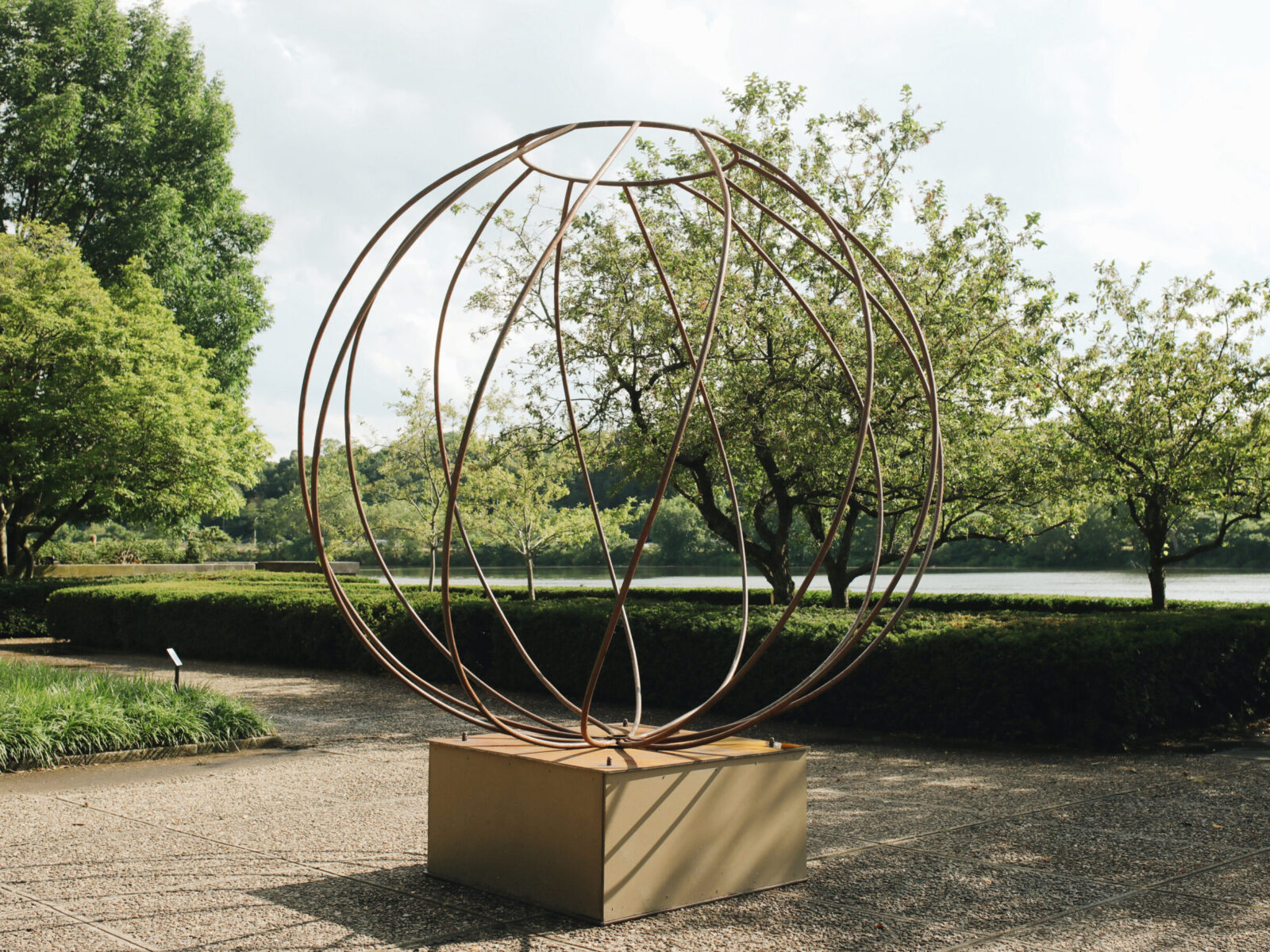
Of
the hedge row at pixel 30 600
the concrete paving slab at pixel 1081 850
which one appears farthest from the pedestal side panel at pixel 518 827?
the hedge row at pixel 30 600

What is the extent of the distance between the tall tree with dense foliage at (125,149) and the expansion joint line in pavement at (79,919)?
70.7 ft

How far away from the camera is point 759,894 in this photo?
4742 mm

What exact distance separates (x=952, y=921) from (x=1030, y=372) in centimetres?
1031

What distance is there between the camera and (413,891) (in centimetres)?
474

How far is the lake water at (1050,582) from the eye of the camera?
25719 millimetres

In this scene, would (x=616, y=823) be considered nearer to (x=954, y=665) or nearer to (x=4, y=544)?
(x=954, y=665)

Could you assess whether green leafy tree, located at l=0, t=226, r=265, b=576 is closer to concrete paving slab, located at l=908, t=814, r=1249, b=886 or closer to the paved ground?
the paved ground

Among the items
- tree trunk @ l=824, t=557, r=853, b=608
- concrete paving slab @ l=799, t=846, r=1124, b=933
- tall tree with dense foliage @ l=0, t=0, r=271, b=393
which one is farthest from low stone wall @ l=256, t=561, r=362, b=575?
concrete paving slab @ l=799, t=846, r=1124, b=933

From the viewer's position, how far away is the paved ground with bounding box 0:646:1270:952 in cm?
416

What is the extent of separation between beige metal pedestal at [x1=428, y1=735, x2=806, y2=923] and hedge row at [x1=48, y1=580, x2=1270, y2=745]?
447 cm

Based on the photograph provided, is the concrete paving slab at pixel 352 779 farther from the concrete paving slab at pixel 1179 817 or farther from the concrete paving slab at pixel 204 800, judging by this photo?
the concrete paving slab at pixel 1179 817

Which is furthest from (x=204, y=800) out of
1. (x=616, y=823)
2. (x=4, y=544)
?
(x=4, y=544)

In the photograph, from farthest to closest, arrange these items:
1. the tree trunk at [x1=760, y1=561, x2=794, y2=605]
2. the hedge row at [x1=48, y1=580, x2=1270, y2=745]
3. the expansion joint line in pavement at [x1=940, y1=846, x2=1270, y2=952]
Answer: the tree trunk at [x1=760, y1=561, x2=794, y2=605], the hedge row at [x1=48, y1=580, x2=1270, y2=745], the expansion joint line in pavement at [x1=940, y1=846, x2=1270, y2=952]

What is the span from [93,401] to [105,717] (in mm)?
13504
